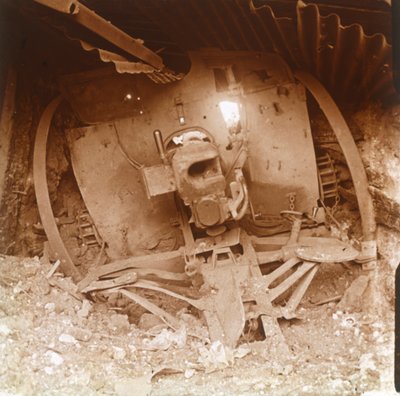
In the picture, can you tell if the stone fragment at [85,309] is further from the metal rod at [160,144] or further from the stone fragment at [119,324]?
the metal rod at [160,144]

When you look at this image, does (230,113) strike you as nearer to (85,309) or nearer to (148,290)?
(148,290)

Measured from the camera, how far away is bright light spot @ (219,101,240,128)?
4418 mm

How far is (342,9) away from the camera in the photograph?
146 inches

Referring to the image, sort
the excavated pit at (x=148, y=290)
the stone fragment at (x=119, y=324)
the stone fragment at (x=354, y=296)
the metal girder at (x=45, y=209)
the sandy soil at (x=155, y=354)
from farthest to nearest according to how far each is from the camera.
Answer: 1. the metal girder at (x=45, y=209)
2. the stone fragment at (x=354, y=296)
3. the stone fragment at (x=119, y=324)
4. the excavated pit at (x=148, y=290)
5. the sandy soil at (x=155, y=354)

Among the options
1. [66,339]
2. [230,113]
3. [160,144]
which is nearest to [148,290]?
[66,339]

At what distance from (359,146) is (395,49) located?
184 centimetres

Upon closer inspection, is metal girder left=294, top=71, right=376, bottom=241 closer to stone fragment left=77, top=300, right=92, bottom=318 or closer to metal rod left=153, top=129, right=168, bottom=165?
metal rod left=153, top=129, right=168, bottom=165

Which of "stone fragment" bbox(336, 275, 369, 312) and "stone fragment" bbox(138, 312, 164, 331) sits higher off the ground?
"stone fragment" bbox(138, 312, 164, 331)

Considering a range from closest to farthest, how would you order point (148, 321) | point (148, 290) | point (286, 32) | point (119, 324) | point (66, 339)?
point (66, 339)
point (286, 32)
point (119, 324)
point (148, 321)
point (148, 290)

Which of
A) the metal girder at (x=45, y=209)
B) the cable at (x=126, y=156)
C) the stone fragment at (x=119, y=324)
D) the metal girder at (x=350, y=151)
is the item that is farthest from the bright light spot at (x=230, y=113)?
the stone fragment at (x=119, y=324)

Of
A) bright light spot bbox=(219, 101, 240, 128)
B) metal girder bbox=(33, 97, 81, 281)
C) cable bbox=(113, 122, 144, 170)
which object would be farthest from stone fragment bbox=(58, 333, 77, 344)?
bright light spot bbox=(219, 101, 240, 128)

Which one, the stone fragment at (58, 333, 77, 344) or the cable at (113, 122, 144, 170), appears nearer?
the stone fragment at (58, 333, 77, 344)

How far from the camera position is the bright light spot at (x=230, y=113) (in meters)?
4.42

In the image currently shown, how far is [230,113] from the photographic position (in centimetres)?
441
